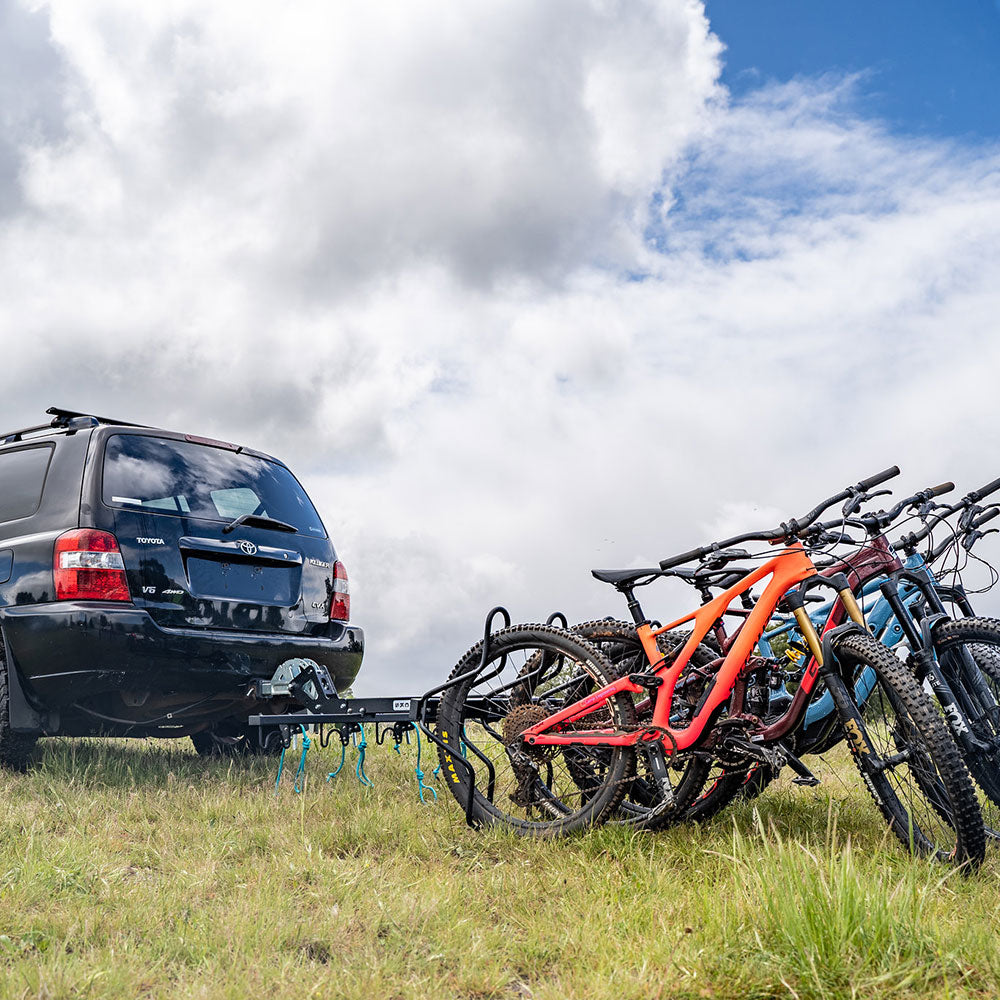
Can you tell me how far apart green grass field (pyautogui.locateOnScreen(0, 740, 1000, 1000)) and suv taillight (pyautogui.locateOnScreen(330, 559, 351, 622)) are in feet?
5.80

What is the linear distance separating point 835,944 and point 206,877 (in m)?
2.51

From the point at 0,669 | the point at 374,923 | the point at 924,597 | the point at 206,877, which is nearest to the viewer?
the point at 374,923

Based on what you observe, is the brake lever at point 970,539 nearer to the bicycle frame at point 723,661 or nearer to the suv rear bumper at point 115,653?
the bicycle frame at point 723,661

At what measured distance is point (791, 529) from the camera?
4.17 meters

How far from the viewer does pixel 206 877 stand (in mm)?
4047

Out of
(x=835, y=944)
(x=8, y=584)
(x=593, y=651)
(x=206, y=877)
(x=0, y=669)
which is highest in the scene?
(x=8, y=584)

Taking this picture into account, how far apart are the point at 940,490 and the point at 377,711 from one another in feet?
10.4

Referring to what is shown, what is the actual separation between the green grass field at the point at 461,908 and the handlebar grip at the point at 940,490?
1553 millimetres

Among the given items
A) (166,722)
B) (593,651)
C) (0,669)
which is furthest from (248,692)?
(593,651)

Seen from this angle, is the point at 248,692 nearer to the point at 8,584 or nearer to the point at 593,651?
the point at 8,584

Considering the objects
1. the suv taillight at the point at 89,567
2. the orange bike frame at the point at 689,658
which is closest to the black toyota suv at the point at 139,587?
the suv taillight at the point at 89,567

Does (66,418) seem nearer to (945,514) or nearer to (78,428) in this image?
(78,428)

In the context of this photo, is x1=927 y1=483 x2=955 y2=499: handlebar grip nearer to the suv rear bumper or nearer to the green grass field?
the green grass field

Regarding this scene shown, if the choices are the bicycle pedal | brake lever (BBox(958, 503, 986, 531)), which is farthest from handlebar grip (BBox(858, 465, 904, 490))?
the bicycle pedal
